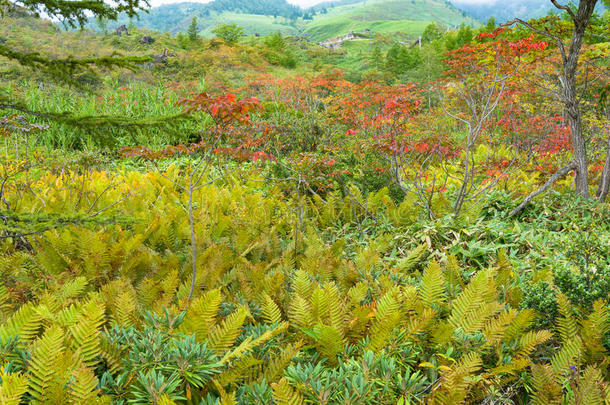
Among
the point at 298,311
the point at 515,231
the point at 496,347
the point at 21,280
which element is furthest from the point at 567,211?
the point at 21,280

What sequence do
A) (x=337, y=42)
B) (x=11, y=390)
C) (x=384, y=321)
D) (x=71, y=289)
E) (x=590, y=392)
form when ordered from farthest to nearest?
(x=337, y=42)
(x=71, y=289)
(x=384, y=321)
(x=590, y=392)
(x=11, y=390)

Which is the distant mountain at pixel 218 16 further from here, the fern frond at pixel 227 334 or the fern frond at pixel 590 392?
the fern frond at pixel 590 392

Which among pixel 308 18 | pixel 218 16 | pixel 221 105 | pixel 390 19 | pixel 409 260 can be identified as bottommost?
pixel 409 260

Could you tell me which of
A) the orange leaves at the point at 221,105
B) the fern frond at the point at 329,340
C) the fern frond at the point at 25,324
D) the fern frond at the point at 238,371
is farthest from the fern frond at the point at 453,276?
the fern frond at the point at 25,324

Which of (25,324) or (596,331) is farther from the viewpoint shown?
(596,331)

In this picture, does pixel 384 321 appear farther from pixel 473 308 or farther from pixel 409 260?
pixel 409 260

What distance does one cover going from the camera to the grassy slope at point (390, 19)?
95.6 metres

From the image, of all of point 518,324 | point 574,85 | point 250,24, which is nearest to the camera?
point 518,324

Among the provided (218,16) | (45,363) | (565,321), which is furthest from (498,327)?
(218,16)

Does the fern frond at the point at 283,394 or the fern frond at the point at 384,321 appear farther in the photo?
the fern frond at the point at 384,321

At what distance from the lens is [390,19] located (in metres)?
128

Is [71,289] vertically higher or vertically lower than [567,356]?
higher

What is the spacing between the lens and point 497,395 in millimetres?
1531

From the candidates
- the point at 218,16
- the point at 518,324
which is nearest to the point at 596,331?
the point at 518,324
